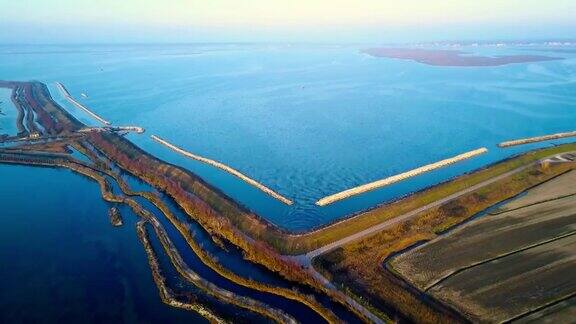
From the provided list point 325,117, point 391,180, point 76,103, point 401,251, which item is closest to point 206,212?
point 401,251

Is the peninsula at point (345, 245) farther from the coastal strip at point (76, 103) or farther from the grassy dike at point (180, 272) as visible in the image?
the coastal strip at point (76, 103)

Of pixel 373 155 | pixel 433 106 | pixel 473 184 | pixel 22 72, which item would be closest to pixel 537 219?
pixel 473 184

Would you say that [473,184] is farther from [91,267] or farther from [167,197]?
[91,267]

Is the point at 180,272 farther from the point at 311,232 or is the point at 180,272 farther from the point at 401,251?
the point at 401,251

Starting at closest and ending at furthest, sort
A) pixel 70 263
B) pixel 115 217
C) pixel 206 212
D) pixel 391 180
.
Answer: pixel 70 263
pixel 206 212
pixel 115 217
pixel 391 180

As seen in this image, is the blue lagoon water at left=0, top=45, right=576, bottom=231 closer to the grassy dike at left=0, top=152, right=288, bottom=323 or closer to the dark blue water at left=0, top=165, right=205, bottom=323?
the grassy dike at left=0, top=152, right=288, bottom=323
